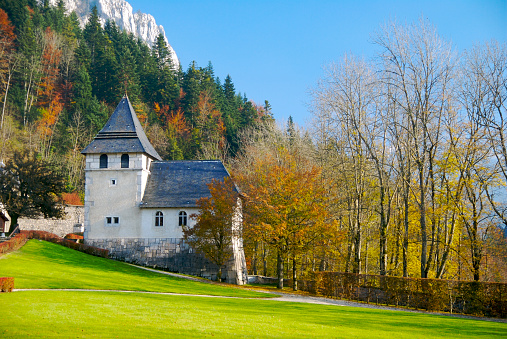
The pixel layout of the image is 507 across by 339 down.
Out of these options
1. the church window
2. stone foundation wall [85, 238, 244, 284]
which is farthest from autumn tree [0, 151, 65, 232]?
stone foundation wall [85, 238, 244, 284]

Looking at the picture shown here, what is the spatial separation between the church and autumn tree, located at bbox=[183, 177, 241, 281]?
1211 mm

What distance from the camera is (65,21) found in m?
71.2

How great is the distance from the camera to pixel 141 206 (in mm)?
32906

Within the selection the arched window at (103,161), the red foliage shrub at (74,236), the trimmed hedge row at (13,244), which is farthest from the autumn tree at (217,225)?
the red foliage shrub at (74,236)

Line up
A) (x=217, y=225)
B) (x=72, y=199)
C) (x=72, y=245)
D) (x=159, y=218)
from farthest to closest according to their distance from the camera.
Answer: (x=72, y=199) → (x=159, y=218) → (x=72, y=245) → (x=217, y=225)

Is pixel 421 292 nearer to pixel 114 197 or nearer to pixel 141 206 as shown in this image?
pixel 141 206

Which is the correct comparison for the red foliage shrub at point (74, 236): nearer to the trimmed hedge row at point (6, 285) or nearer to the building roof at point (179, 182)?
the building roof at point (179, 182)

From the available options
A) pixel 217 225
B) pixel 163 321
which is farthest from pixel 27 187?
pixel 163 321

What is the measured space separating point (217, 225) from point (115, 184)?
9356 mm

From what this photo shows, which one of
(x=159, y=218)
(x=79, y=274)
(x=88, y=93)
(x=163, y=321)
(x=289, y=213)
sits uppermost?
(x=88, y=93)

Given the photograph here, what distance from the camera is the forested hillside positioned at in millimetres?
54081

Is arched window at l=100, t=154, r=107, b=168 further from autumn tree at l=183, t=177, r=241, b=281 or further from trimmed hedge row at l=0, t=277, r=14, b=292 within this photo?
trimmed hedge row at l=0, t=277, r=14, b=292

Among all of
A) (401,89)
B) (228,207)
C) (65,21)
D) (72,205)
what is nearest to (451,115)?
(401,89)

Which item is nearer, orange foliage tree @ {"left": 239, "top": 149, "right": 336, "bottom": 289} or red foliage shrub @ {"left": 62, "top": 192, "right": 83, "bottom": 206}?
orange foliage tree @ {"left": 239, "top": 149, "right": 336, "bottom": 289}
